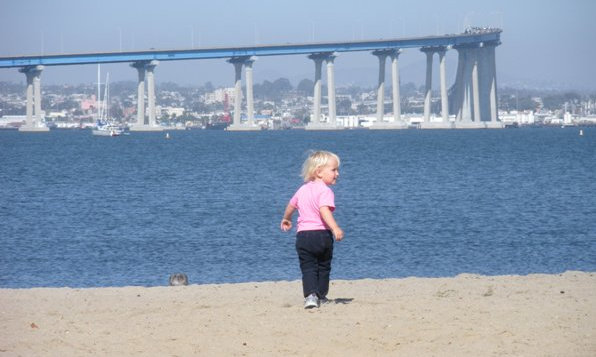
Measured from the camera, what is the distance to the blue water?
757 inches

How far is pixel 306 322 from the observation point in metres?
8.84

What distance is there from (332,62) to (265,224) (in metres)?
105

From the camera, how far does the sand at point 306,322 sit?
8.01 meters

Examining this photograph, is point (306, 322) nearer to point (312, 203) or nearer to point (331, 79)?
point (312, 203)

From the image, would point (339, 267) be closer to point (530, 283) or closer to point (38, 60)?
point (530, 283)

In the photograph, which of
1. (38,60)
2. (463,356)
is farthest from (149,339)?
(38,60)

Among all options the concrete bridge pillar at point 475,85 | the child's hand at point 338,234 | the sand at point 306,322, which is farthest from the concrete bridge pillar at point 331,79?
the child's hand at point 338,234

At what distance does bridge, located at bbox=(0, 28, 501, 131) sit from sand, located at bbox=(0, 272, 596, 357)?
11122 centimetres

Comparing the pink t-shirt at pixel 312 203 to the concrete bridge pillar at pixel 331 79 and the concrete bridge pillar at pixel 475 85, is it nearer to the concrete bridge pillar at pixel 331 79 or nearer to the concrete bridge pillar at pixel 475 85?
the concrete bridge pillar at pixel 331 79

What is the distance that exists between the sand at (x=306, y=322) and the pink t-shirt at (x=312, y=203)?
2.22 feet

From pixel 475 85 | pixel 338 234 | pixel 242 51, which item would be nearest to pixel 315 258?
pixel 338 234

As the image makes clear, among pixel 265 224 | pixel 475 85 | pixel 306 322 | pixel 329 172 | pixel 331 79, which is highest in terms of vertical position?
pixel 331 79

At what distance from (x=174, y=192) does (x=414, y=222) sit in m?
14.4

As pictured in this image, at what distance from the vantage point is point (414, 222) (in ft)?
91.4
